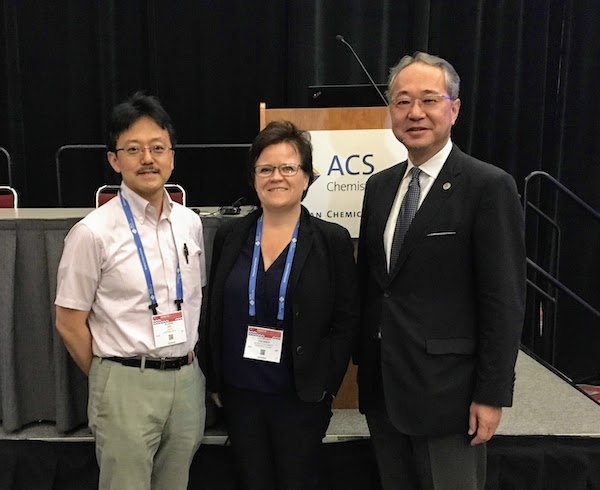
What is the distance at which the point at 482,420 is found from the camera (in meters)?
1.34

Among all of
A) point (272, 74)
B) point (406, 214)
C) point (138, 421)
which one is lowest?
point (138, 421)

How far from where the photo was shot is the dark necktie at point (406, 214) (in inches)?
54.9

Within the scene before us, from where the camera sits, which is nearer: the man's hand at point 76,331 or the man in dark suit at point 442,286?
the man in dark suit at point 442,286

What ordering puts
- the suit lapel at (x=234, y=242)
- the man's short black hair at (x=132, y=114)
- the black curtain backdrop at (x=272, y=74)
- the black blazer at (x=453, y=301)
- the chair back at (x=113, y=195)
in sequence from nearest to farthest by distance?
the black blazer at (x=453, y=301)
the man's short black hair at (x=132, y=114)
the suit lapel at (x=234, y=242)
the chair back at (x=113, y=195)
the black curtain backdrop at (x=272, y=74)

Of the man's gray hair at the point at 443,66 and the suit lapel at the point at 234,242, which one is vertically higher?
the man's gray hair at the point at 443,66

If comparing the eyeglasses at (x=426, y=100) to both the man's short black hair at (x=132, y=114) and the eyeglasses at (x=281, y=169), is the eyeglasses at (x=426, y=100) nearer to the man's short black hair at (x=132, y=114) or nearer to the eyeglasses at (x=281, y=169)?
the eyeglasses at (x=281, y=169)

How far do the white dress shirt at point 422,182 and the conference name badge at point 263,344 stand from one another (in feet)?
1.24

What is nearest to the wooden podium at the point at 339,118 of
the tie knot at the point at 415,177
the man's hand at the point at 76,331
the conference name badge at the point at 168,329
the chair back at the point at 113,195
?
the tie knot at the point at 415,177

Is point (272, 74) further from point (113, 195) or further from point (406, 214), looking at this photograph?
A: point (406, 214)

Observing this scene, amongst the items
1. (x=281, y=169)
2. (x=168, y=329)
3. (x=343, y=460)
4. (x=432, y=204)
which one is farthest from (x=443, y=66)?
(x=343, y=460)

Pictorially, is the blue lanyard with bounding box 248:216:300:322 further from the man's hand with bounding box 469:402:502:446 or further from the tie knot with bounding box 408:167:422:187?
the man's hand with bounding box 469:402:502:446

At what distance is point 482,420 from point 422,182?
651 millimetres

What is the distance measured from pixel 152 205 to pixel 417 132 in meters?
0.76

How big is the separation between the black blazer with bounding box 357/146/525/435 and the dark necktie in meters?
0.03
